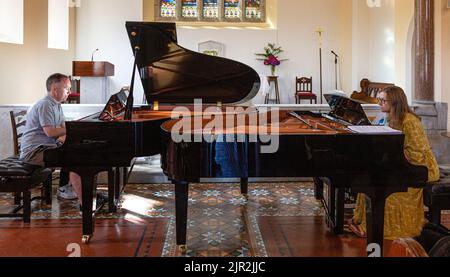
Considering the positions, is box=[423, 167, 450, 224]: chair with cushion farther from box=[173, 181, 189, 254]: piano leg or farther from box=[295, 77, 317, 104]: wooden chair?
box=[295, 77, 317, 104]: wooden chair

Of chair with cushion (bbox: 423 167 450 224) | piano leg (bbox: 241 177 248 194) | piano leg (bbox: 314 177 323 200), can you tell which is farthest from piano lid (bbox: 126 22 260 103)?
chair with cushion (bbox: 423 167 450 224)

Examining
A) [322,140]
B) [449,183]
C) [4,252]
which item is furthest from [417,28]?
[4,252]

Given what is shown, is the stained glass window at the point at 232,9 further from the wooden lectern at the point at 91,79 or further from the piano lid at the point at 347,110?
the piano lid at the point at 347,110

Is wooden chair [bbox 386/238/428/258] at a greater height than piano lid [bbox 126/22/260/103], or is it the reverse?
piano lid [bbox 126/22/260/103]

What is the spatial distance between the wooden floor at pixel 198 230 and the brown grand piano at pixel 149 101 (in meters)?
0.32

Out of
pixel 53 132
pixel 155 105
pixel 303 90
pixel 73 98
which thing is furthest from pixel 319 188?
pixel 303 90

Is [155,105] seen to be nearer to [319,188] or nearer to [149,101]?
[149,101]

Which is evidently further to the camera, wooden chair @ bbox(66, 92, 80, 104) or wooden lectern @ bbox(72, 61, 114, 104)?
wooden chair @ bbox(66, 92, 80, 104)

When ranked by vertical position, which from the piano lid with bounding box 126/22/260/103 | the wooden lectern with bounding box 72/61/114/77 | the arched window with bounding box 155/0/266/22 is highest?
the arched window with bounding box 155/0/266/22

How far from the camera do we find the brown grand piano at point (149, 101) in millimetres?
3418

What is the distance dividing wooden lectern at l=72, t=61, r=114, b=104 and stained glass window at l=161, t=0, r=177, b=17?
3.27m

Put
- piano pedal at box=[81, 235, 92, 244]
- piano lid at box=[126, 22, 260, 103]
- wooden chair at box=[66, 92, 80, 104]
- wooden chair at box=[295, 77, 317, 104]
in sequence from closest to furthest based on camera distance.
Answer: piano pedal at box=[81, 235, 92, 244] → piano lid at box=[126, 22, 260, 103] → wooden chair at box=[66, 92, 80, 104] → wooden chair at box=[295, 77, 317, 104]

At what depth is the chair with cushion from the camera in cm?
332

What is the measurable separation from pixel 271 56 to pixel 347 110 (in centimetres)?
776
